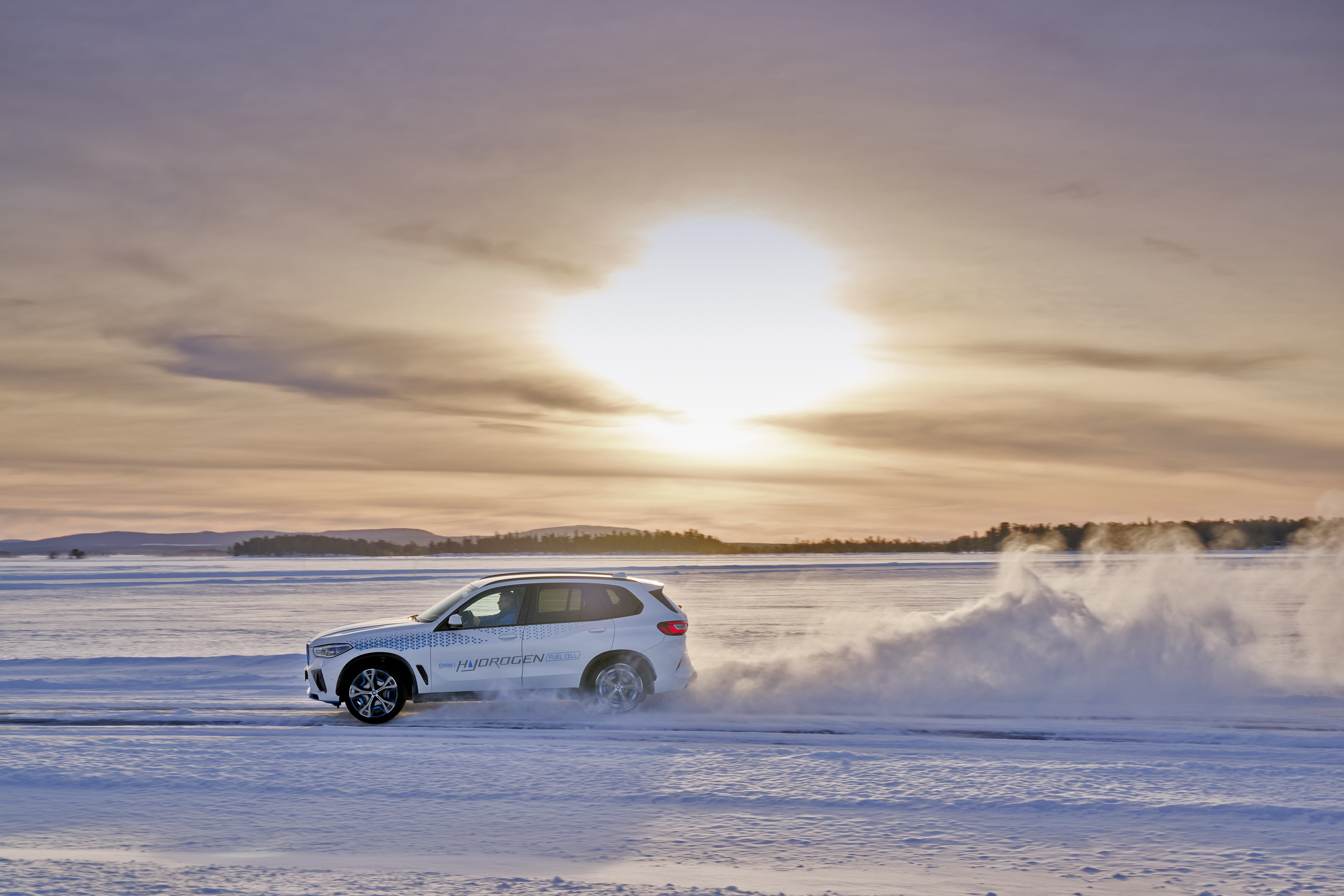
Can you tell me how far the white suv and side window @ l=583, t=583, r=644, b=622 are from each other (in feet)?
0.04

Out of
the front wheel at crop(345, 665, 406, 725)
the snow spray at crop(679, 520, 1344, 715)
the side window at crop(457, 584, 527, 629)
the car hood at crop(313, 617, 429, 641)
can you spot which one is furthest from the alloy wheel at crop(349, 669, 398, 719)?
the snow spray at crop(679, 520, 1344, 715)

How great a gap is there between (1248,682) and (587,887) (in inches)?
494

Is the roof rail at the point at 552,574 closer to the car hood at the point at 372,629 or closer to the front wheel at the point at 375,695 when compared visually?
the car hood at the point at 372,629

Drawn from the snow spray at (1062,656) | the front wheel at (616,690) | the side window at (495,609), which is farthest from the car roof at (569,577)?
the snow spray at (1062,656)

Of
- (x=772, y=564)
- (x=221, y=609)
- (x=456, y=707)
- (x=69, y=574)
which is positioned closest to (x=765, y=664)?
(x=456, y=707)

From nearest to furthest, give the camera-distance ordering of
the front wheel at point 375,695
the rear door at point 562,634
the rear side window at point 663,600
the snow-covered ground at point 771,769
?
1. the snow-covered ground at point 771,769
2. the front wheel at point 375,695
3. the rear door at point 562,634
4. the rear side window at point 663,600

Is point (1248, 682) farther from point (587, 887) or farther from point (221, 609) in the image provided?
point (221, 609)

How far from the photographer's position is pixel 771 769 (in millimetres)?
8711

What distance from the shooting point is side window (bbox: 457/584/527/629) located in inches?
472

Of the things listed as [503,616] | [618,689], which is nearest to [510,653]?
[503,616]

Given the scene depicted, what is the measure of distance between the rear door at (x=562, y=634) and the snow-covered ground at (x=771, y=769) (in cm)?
57

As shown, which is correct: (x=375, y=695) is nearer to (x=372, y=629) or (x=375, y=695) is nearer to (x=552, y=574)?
(x=372, y=629)

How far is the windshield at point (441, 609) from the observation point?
12109 millimetres

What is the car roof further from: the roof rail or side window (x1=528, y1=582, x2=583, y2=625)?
side window (x1=528, y1=582, x2=583, y2=625)
